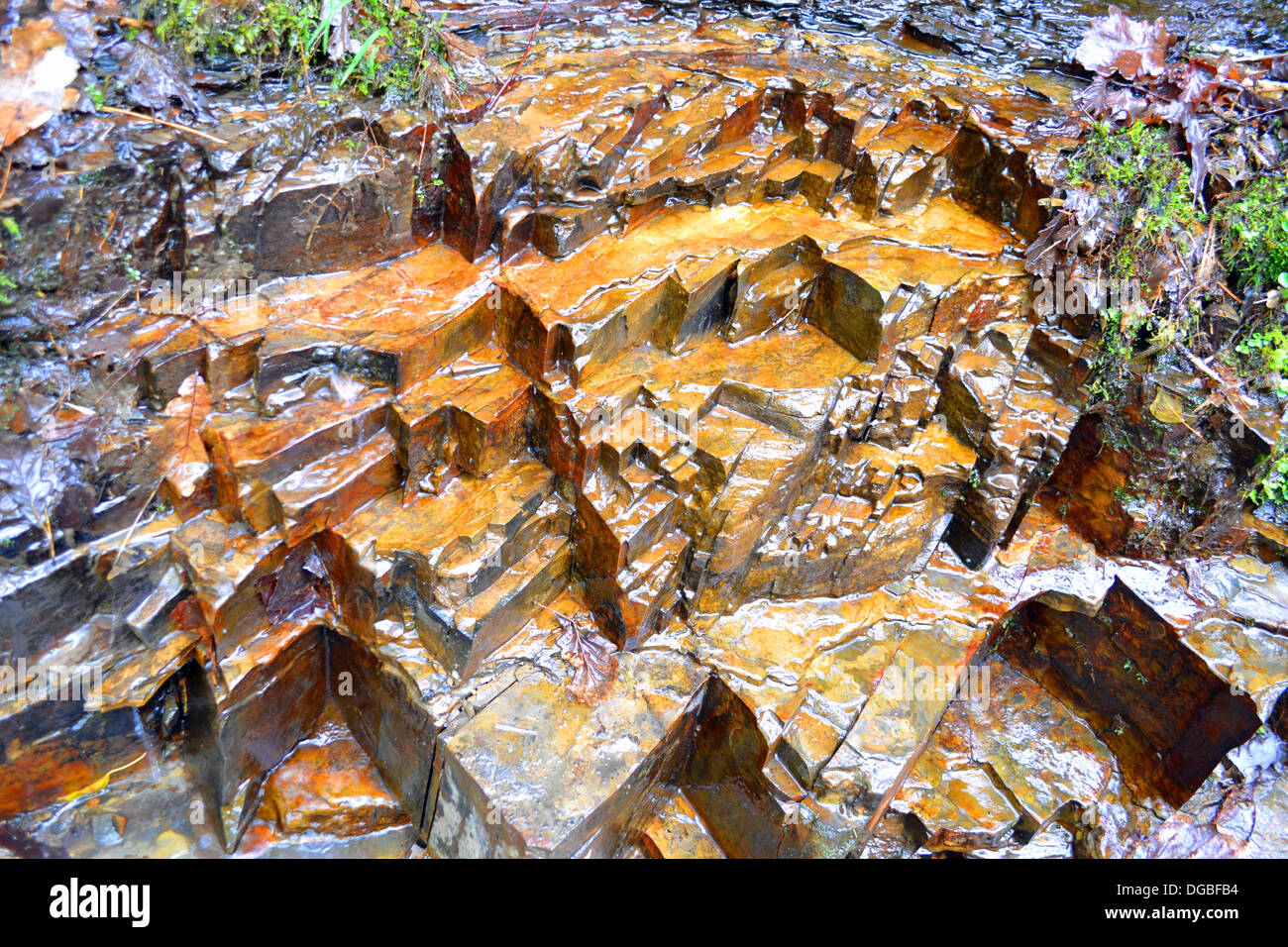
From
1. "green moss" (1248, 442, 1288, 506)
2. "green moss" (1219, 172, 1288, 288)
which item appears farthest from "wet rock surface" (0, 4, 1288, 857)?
"green moss" (1219, 172, 1288, 288)

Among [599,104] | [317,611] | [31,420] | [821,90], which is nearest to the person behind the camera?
[31,420]

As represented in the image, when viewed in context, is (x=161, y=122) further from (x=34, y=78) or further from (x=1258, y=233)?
(x=1258, y=233)

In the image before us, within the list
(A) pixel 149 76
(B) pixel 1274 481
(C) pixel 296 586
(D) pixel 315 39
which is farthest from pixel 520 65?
(B) pixel 1274 481

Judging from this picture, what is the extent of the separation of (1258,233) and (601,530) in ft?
13.5

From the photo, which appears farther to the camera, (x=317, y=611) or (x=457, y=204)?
(x=457, y=204)

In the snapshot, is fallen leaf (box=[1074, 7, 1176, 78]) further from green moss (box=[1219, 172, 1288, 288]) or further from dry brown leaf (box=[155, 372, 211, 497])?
dry brown leaf (box=[155, 372, 211, 497])

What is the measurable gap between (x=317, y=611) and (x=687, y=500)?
1917 mm

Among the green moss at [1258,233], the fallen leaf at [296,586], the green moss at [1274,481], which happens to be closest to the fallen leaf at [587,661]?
the fallen leaf at [296,586]

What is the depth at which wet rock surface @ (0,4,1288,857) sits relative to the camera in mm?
4047

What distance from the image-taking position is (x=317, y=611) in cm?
437

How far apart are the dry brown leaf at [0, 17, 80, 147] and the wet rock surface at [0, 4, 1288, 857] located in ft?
0.75

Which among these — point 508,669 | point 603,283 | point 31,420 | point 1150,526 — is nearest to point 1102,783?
point 1150,526

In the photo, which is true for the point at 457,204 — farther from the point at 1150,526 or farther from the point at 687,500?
the point at 1150,526

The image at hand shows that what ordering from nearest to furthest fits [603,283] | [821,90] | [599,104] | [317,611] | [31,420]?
[31,420], [317,611], [603,283], [599,104], [821,90]
